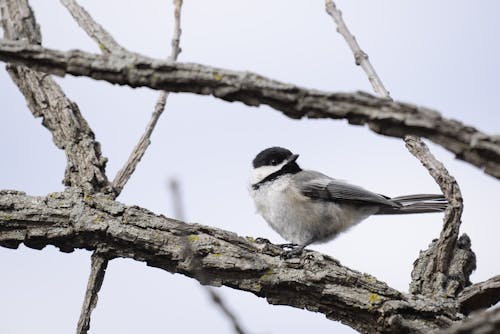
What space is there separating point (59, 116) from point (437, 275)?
296 cm

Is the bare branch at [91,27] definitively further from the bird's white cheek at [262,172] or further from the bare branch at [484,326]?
the bare branch at [484,326]

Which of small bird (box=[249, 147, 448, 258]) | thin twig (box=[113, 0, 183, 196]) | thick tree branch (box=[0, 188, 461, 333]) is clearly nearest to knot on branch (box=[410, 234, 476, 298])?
thick tree branch (box=[0, 188, 461, 333])

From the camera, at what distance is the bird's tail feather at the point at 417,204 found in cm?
544

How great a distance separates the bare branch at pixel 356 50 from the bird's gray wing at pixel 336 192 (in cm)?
148

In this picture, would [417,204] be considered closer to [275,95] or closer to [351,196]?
[351,196]

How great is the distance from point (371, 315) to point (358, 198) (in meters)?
1.81

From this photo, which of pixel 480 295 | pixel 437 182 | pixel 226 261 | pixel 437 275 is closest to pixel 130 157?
pixel 226 261

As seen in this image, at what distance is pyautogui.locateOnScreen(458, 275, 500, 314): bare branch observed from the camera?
435 centimetres

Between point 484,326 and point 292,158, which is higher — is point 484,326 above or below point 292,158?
below

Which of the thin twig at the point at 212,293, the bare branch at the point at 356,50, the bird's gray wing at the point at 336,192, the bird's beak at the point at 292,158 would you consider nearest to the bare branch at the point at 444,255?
the bare branch at the point at 356,50

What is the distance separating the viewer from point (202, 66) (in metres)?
2.66

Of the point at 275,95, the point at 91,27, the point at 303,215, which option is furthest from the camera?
the point at 303,215

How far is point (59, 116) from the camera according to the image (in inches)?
195

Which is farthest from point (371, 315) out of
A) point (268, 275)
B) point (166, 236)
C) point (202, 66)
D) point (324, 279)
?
point (202, 66)
